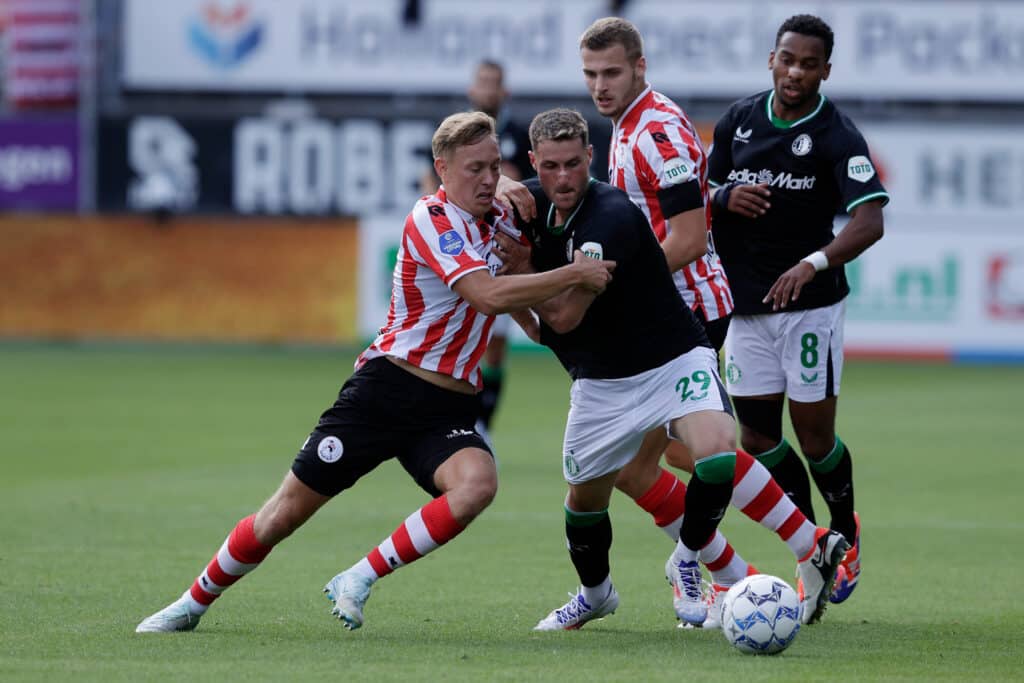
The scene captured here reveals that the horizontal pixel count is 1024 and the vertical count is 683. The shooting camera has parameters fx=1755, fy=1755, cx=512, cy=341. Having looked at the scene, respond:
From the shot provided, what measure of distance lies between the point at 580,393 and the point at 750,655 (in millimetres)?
1131

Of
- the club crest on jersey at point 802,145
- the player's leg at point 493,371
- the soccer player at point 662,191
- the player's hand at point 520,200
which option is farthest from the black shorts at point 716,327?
the player's leg at point 493,371

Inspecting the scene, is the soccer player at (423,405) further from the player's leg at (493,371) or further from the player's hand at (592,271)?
the player's leg at (493,371)

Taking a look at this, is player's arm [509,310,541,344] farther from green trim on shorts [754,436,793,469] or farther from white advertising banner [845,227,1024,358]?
white advertising banner [845,227,1024,358]

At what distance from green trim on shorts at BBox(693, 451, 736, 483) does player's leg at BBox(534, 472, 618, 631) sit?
0.41 m

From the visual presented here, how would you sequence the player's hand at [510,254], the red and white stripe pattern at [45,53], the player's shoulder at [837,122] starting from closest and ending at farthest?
the player's hand at [510,254]
the player's shoulder at [837,122]
the red and white stripe pattern at [45,53]

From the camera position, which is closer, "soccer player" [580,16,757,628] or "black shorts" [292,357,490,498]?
"black shorts" [292,357,490,498]

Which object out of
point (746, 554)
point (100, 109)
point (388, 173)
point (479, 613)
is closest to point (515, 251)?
point (479, 613)

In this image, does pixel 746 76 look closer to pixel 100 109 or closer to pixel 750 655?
pixel 100 109

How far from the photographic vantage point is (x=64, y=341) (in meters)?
24.4

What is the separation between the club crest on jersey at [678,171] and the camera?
6.44 metres

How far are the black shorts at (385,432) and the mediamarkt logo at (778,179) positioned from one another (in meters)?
1.69

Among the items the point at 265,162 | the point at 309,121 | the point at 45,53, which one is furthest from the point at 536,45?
the point at 45,53

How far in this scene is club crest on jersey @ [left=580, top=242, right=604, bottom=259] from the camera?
5980mm

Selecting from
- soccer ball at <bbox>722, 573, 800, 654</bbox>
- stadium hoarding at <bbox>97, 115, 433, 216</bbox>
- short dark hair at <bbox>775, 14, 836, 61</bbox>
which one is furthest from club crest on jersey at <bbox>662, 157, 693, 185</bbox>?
stadium hoarding at <bbox>97, 115, 433, 216</bbox>
